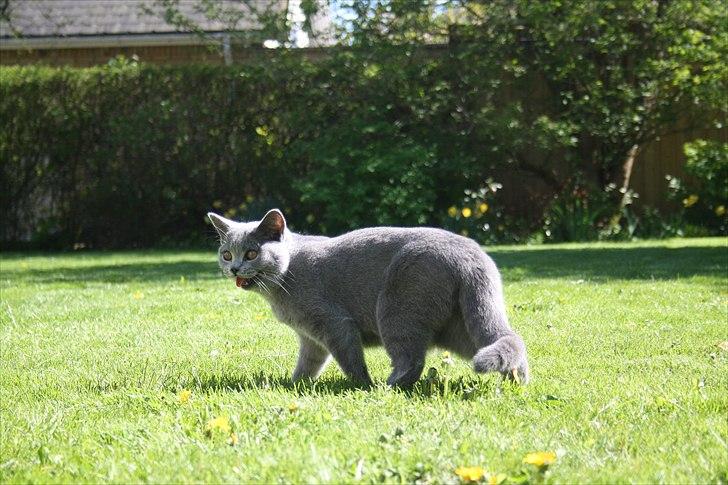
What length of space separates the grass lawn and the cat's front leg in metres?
0.12

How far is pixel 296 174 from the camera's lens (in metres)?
14.5

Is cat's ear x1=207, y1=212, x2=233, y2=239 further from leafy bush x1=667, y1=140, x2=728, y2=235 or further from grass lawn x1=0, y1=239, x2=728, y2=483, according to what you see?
leafy bush x1=667, y1=140, x2=728, y2=235

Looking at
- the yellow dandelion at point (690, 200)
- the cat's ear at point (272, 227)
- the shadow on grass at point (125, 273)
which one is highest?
the cat's ear at point (272, 227)

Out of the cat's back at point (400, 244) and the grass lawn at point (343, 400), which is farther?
the cat's back at point (400, 244)

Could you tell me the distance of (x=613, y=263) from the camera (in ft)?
31.9

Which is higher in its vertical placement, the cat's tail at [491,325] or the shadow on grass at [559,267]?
the cat's tail at [491,325]

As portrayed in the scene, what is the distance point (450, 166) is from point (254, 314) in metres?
7.30

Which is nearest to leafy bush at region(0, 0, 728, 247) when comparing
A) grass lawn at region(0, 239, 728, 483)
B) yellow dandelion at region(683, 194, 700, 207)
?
yellow dandelion at region(683, 194, 700, 207)

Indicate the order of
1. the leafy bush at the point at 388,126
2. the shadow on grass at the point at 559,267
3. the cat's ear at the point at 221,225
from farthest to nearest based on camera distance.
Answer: the leafy bush at the point at 388,126 → the shadow on grass at the point at 559,267 → the cat's ear at the point at 221,225

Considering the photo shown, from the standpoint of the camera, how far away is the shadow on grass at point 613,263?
868 centimetres

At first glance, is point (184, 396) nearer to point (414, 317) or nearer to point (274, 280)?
point (274, 280)

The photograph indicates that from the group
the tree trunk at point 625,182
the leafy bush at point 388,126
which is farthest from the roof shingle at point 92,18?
the tree trunk at point 625,182

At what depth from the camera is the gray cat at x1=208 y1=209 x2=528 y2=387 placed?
4.27 m

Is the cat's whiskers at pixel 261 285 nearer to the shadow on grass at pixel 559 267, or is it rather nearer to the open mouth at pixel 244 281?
the open mouth at pixel 244 281
